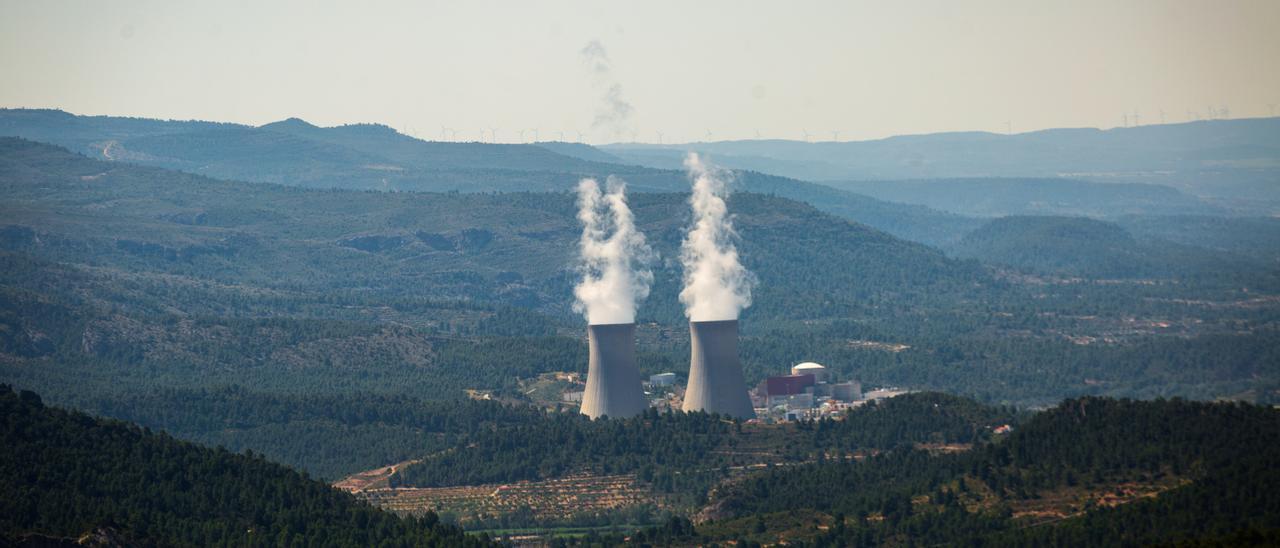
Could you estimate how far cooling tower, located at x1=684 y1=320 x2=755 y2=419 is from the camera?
443ft

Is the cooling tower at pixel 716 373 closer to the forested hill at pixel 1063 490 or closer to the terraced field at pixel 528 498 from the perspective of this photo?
the terraced field at pixel 528 498

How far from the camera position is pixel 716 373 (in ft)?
453

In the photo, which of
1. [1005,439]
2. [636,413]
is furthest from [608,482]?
[1005,439]

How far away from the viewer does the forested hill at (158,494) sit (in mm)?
97562

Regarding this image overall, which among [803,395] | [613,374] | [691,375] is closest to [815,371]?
[803,395]

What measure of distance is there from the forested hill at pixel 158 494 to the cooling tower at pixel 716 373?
91.7 ft

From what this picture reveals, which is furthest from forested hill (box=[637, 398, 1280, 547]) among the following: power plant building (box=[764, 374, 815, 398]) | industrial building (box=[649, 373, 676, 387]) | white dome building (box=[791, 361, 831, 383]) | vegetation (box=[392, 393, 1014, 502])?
white dome building (box=[791, 361, 831, 383])

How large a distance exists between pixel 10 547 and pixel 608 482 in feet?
164

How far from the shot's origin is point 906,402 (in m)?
139

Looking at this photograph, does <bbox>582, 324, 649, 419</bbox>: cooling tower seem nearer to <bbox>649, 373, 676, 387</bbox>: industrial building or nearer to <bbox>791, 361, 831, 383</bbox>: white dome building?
<bbox>649, 373, 676, 387</bbox>: industrial building

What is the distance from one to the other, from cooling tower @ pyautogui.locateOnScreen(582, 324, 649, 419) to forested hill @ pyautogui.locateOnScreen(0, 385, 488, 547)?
84.5 ft

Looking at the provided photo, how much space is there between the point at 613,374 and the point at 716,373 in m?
5.55

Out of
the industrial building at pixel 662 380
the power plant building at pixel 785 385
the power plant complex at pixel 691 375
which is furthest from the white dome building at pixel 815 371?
the power plant complex at pixel 691 375

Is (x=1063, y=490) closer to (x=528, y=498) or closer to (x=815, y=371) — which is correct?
(x=528, y=498)
